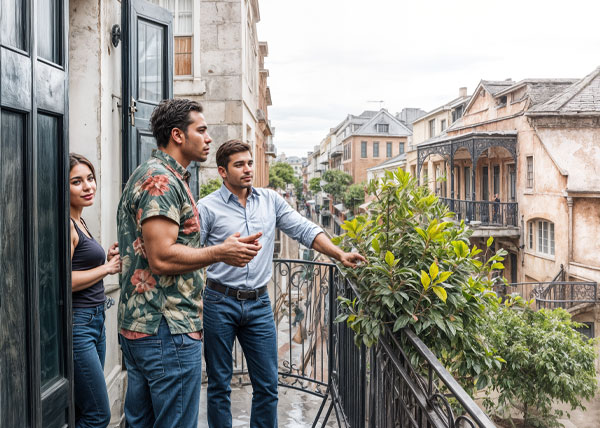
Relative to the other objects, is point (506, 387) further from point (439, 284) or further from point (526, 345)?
point (439, 284)

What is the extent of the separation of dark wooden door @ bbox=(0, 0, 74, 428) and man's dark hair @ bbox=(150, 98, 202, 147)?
0.53 m

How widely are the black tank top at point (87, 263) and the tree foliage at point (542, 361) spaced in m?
8.24

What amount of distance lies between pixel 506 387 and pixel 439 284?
29.1ft

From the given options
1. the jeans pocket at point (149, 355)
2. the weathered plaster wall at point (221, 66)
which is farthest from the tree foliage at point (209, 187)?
the jeans pocket at point (149, 355)

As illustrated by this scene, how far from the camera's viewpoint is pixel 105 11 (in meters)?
4.29

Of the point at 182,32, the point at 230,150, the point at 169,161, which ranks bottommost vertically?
the point at 169,161

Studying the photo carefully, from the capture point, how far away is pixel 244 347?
128 inches

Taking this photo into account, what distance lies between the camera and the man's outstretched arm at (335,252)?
2799 mm

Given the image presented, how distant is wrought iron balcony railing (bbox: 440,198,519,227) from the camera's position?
23531mm

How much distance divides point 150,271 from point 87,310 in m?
0.88

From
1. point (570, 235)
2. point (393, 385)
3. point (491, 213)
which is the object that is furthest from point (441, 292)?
point (491, 213)

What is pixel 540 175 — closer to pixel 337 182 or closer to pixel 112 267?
pixel 112 267

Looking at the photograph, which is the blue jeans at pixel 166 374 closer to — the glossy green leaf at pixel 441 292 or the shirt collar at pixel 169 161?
the shirt collar at pixel 169 161

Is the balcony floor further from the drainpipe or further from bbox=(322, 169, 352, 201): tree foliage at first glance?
bbox=(322, 169, 352, 201): tree foliage
